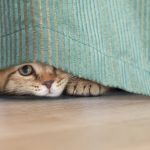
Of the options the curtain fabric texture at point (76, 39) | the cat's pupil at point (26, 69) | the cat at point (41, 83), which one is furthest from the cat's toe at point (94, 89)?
the cat's pupil at point (26, 69)

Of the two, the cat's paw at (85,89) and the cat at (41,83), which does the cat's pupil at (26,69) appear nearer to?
the cat at (41,83)

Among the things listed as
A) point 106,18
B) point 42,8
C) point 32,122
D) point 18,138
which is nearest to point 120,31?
point 106,18

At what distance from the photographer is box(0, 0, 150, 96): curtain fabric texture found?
1194mm

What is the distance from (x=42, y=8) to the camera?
1.19 metres

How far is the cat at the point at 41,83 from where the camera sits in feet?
4.40

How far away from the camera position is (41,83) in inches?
53.0

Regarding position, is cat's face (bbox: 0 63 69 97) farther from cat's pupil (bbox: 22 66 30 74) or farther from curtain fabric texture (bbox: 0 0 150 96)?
curtain fabric texture (bbox: 0 0 150 96)

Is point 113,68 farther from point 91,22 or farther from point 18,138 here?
point 18,138

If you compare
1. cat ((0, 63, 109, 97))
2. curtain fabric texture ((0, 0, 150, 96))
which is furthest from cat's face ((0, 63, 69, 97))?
curtain fabric texture ((0, 0, 150, 96))

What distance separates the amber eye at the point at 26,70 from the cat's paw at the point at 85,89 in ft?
0.47

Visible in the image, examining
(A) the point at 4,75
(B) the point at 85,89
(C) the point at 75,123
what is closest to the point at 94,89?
(B) the point at 85,89

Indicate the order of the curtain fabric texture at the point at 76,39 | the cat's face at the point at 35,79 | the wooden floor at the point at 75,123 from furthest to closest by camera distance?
the cat's face at the point at 35,79
the curtain fabric texture at the point at 76,39
the wooden floor at the point at 75,123

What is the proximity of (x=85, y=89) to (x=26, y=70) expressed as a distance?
20 centimetres

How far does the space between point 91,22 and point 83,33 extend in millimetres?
49
